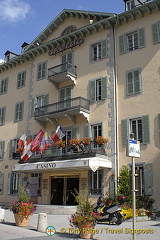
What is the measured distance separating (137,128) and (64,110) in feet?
17.3

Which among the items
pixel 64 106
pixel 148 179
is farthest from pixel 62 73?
pixel 148 179

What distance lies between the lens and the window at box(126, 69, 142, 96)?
18.3m

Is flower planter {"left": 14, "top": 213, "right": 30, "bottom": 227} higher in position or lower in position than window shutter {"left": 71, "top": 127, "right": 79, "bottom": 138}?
lower

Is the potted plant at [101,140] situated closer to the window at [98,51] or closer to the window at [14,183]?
the window at [98,51]

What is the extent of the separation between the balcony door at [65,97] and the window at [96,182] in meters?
5.15

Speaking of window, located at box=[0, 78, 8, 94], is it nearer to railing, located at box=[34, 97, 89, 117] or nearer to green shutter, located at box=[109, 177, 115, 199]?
railing, located at box=[34, 97, 89, 117]

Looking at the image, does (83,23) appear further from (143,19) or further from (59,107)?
(59,107)

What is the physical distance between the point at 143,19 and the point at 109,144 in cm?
854

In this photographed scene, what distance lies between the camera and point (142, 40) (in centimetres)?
1883

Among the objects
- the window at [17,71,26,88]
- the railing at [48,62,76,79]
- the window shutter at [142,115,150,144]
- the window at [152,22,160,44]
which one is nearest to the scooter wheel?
the window shutter at [142,115,150,144]

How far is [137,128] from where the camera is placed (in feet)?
58.6

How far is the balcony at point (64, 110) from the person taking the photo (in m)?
19.8

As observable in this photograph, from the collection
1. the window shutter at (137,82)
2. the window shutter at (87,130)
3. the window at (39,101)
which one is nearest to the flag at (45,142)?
the window shutter at (87,130)

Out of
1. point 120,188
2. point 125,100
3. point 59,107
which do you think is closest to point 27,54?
point 59,107
